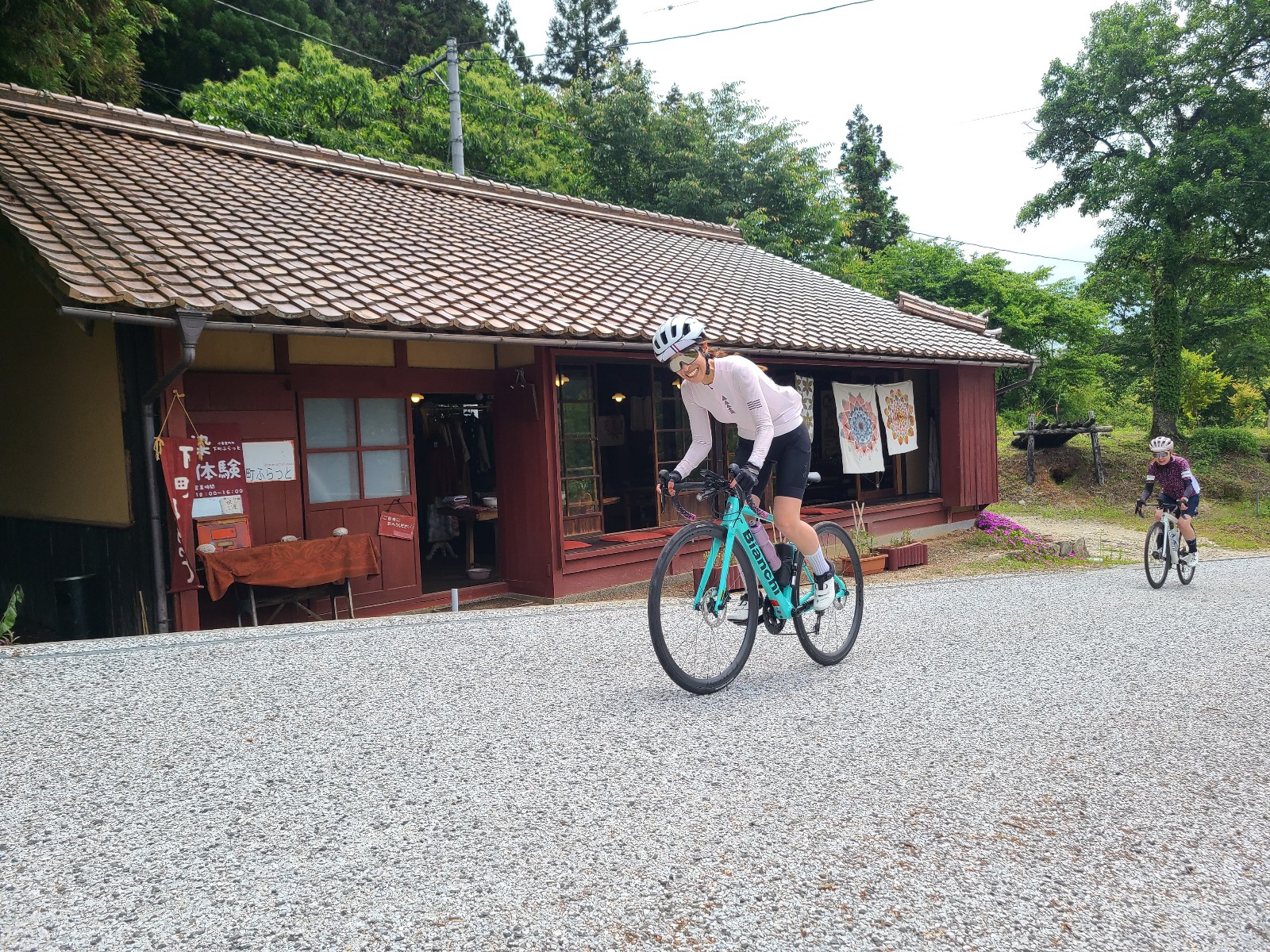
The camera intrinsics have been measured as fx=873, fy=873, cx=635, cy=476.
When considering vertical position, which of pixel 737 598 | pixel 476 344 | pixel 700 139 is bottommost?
pixel 737 598

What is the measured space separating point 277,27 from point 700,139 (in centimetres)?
1110

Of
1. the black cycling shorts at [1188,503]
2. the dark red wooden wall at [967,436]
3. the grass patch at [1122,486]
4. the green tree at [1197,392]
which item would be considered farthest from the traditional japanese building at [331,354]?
the green tree at [1197,392]

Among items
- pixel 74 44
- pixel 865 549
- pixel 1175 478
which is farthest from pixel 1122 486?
pixel 74 44

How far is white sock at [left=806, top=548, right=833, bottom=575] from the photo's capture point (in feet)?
15.2

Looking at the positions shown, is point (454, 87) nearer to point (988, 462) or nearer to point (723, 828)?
point (988, 462)

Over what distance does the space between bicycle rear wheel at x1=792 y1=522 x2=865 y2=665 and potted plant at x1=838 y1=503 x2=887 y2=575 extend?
4.89 metres

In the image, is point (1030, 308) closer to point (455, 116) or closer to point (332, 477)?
point (455, 116)

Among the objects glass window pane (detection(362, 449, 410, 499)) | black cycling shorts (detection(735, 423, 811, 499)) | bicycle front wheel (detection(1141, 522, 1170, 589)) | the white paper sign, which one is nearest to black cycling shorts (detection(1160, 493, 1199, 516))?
bicycle front wheel (detection(1141, 522, 1170, 589))

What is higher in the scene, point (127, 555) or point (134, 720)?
point (127, 555)

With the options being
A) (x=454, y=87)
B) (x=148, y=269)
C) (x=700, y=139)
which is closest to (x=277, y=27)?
(x=454, y=87)

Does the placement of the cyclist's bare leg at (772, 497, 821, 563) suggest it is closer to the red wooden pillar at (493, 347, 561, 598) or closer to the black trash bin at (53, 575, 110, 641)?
the red wooden pillar at (493, 347, 561, 598)

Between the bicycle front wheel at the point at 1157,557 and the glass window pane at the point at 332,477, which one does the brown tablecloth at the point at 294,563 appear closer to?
the glass window pane at the point at 332,477

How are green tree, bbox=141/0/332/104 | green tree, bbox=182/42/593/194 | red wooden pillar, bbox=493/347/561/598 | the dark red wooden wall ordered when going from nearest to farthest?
red wooden pillar, bbox=493/347/561/598 < the dark red wooden wall < green tree, bbox=182/42/593/194 < green tree, bbox=141/0/332/104

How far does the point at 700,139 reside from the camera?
2231 cm
